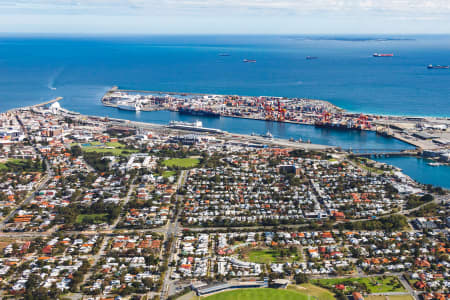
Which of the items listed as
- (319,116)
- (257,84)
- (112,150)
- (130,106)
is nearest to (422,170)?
(319,116)

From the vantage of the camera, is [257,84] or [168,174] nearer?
[168,174]

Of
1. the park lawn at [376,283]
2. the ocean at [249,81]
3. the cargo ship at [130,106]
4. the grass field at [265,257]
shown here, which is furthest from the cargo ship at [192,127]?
the park lawn at [376,283]

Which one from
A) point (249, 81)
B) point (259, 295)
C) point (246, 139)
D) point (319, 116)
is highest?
point (249, 81)

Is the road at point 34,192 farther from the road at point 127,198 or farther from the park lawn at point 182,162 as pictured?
the park lawn at point 182,162

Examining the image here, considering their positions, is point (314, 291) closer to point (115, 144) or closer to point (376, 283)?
point (376, 283)

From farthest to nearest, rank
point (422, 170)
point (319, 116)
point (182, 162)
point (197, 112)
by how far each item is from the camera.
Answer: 1. point (197, 112)
2. point (319, 116)
3. point (182, 162)
4. point (422, 170)

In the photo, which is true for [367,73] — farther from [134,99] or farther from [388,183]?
[388,183]

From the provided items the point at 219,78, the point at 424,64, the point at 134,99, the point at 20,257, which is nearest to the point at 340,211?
the point at 20,257

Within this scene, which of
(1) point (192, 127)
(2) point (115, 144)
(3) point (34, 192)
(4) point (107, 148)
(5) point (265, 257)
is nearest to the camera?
(5) point (265, 257)
